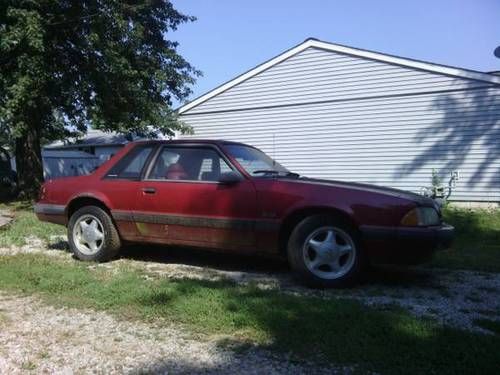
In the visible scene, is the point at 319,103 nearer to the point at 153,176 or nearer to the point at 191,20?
the point at 191,20

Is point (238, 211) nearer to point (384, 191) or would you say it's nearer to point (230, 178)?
point (230, 178)

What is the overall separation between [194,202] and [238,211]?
55 cm

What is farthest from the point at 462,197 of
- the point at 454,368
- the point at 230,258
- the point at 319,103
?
the point at 454,368

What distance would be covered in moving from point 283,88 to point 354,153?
309cm

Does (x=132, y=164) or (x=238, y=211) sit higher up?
(x=132, y=164)

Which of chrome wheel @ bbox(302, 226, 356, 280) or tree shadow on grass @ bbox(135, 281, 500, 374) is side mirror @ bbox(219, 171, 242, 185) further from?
tree shadow on grass @ bbox(135, 281, 500, 374)

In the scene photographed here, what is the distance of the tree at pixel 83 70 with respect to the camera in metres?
12.5

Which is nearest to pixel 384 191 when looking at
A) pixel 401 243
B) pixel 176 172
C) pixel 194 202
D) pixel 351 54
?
pixel 401 243

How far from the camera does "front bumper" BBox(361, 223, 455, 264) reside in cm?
482

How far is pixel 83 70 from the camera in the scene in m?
14.8

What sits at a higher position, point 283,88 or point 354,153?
point 283,88

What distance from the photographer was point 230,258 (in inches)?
264

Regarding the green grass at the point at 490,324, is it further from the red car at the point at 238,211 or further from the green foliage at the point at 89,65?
the green foliage at the point at 89,65

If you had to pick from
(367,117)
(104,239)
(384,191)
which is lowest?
(104,239)
